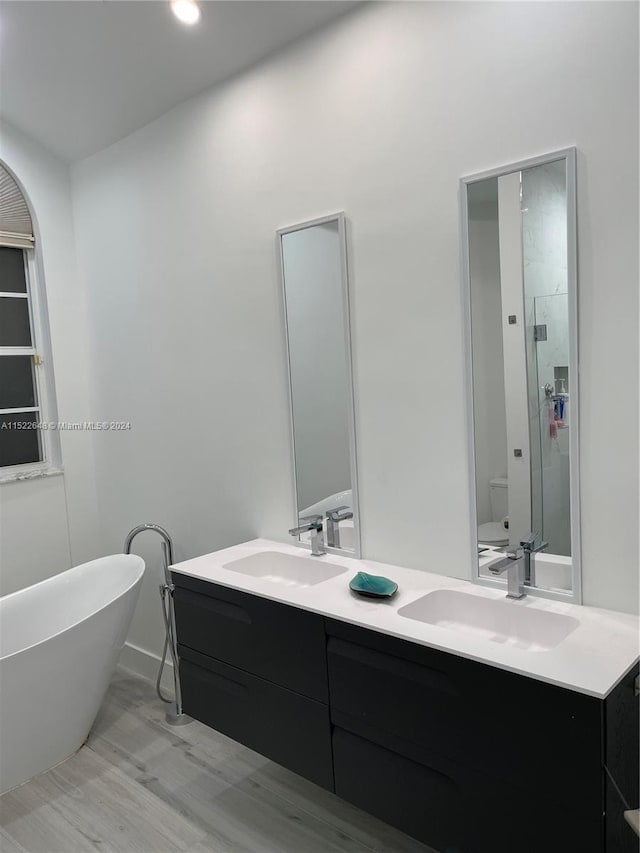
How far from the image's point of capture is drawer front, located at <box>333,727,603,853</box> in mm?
1453

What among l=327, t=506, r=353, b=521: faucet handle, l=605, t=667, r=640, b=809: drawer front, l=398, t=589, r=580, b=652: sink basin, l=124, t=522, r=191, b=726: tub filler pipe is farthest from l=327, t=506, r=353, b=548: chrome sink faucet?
l=605, t=667, r=640, b=809: drawer front

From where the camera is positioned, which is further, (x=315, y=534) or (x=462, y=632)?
(x=315, y=534)

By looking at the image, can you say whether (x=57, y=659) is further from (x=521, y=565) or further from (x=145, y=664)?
(x=521, y=565)

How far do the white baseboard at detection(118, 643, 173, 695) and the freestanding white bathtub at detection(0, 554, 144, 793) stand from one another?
0.48 m

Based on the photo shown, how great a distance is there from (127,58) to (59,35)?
0.26 metres


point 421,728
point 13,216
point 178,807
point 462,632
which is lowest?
point 178,807

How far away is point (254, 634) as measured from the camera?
2.12 metres

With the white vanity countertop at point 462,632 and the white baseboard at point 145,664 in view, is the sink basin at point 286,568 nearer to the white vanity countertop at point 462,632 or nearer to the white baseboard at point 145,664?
the white vanity countertop at point 462,632

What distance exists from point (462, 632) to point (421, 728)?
0.31m

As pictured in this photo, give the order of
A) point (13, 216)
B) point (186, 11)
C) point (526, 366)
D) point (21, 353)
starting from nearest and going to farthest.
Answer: point (526, 366) → point (186, 11) → point (13, 216) → point (21, 353)

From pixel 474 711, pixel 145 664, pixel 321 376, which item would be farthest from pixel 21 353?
pixel 474 711

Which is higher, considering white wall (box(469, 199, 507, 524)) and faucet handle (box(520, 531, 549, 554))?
white wall (box(469, 199, 507, 524))

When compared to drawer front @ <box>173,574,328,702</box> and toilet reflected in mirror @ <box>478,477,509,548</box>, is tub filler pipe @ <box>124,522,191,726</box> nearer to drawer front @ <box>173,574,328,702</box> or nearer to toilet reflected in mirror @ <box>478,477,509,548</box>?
drawer front @ <box>173,574,328,702</box>

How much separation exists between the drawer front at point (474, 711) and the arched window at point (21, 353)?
2269 millimetres
